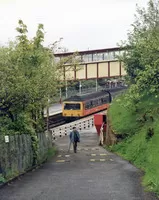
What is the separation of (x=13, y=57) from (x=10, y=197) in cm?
897

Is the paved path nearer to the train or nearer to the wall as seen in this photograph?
the wall

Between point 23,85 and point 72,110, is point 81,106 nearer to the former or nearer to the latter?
point 72,110

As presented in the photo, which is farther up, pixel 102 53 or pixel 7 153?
pixel 102 53

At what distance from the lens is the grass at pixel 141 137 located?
1480 centimetres

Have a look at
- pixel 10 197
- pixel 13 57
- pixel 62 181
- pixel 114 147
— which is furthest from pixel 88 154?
pixel 10 197

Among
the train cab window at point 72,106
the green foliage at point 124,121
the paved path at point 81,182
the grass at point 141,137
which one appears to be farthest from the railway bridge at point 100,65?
the paved path at point 81,182

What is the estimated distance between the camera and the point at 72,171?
1644cm

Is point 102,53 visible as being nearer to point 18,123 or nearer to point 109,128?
point 109,128

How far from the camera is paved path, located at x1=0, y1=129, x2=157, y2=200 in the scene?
464 inches

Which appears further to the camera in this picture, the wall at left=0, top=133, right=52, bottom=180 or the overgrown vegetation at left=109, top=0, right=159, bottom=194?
the overgrown vegetation at left=109, top=0, right=159, bottom=194

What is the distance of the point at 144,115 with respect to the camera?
74.1ft

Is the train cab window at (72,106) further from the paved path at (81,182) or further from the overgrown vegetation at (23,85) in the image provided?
the paved path at (81,182)

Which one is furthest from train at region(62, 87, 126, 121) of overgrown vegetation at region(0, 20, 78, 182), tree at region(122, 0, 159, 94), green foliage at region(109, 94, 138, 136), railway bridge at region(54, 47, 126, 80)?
overgrown vegetation at region(0, 20, 78, 182)

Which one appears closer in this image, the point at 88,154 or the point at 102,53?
the point at 88,154
